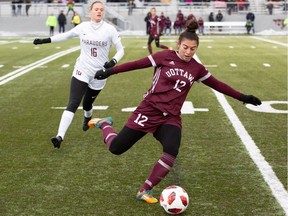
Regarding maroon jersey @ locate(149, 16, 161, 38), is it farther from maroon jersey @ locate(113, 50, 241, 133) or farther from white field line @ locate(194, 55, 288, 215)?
maroon jersey @ locate(113, 50, 241, 133)

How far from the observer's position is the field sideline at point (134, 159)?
5559 mm

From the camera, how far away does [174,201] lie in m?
5.24

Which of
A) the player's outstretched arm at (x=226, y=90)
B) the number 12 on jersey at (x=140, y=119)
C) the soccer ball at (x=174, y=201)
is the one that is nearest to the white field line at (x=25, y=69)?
the number 12 on jersey at (x=140, y=119)

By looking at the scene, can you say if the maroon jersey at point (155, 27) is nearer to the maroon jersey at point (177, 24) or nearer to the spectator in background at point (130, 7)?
the maroon jersey at point (177, 24)

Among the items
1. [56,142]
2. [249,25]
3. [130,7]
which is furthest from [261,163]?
[130,7]

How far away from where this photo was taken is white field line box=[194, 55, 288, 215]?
5766mm

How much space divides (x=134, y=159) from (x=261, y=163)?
156 cm

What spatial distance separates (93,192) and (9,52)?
21377 mm

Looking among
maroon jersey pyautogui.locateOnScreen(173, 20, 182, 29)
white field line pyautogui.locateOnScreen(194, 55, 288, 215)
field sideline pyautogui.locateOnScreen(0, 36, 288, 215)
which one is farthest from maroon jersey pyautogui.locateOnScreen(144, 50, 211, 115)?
maroon jersey pyautogui.locateOnScreen(173, 20, 182, 29)

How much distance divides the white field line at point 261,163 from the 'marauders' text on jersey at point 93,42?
2.36 m

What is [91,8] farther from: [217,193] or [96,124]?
[217,193]

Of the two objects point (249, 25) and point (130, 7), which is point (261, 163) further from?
point (130, 7)

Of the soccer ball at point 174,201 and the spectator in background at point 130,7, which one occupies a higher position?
the soccer ball at point 174,201

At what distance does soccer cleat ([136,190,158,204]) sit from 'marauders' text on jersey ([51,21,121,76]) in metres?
2.98
